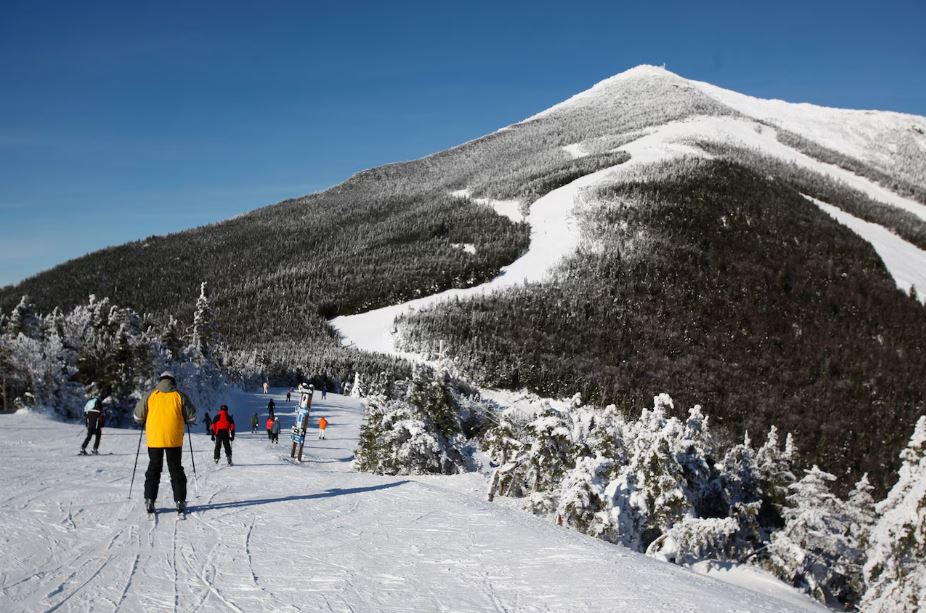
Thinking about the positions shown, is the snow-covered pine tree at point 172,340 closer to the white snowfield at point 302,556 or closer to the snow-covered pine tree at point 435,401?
the snow-covered pine tree at point 435,401

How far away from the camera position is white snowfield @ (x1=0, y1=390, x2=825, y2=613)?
573cm

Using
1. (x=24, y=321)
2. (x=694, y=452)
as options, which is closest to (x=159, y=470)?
(x=694, y=452)

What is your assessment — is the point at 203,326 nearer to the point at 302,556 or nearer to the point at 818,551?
the point at 818,551

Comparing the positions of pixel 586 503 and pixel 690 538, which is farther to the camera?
pixel 690 538

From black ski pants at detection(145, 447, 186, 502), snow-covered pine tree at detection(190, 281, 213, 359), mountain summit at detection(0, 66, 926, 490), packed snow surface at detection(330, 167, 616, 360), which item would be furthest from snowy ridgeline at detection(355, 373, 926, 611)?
packed snow surface at detection(330, 167, 616, 360)

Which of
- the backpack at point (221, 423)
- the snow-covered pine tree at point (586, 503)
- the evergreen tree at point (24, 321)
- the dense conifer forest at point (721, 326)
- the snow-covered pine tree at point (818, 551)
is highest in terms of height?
the dense conifer forest at point (721, 326)

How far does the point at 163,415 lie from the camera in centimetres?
821

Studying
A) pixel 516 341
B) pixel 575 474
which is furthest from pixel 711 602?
pixel 516 341

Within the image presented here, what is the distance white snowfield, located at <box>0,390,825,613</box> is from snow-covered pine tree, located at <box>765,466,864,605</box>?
8219 mm

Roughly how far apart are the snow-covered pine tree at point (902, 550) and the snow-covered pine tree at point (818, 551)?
2.26 meters

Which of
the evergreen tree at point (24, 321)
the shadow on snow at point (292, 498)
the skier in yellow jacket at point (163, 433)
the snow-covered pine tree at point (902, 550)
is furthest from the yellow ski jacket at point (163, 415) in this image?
the evergreen tree at point (24, 321)

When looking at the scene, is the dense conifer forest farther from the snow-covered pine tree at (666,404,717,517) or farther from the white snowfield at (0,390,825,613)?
the white snowfield at (0,390,825,613)

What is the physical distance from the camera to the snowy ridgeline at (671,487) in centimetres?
1264

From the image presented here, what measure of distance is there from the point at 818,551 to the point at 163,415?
16.1m
